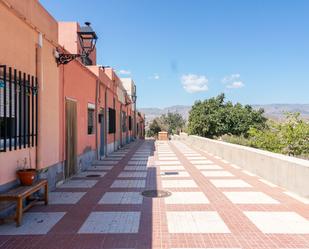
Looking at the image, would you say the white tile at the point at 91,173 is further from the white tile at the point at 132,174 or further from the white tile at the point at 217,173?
the white tile at the point at 217,173

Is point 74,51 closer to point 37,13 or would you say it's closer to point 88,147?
point 88,147

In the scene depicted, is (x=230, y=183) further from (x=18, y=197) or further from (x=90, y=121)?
(x=90, y=121)

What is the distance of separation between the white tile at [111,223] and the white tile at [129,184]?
2.37 meters

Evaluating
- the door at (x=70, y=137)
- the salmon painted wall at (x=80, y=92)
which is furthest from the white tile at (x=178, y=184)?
the salmon painted wall at (x=80, y=92)

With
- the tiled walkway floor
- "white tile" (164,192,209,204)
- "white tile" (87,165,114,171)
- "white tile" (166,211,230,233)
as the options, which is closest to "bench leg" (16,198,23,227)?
the tiled walkway floor

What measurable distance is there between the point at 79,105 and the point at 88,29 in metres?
2.53

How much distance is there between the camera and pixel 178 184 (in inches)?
318

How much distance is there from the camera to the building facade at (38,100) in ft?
16.9

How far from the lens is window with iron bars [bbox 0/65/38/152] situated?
5031mm

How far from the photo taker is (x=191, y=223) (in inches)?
193

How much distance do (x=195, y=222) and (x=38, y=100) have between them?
160 inches

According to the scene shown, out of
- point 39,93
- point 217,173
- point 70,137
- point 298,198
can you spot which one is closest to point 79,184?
point 70,137

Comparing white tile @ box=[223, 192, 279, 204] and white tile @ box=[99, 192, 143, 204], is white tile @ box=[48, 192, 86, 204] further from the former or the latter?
white tile @ box=[223, 192, 279, 204]

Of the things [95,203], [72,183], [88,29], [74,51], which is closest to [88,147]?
[72,183]
